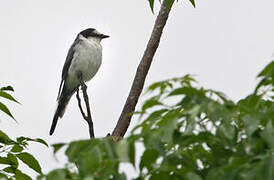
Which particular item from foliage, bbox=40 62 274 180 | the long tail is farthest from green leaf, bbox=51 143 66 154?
the long tail

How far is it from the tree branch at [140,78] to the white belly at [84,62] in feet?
14.9

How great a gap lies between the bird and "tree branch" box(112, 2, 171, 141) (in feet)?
14.7

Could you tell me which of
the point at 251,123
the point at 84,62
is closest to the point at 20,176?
the point at 251,123

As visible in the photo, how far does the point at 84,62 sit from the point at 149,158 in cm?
701

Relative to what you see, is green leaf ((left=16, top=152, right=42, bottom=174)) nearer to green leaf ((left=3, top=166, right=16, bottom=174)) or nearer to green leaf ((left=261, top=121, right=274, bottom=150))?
green leaf ((left=3, top=166, right=16, bottom=174))

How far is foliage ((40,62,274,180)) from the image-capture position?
1.54 meters

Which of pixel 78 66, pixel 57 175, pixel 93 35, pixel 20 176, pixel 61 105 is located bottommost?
pixel 61 105

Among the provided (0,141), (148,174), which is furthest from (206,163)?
(0,141)

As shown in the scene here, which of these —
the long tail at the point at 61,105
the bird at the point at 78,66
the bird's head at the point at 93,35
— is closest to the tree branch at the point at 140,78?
the long tail at the point at 61,105

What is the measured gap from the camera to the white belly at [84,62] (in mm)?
8641

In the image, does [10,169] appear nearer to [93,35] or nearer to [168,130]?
[168,130]

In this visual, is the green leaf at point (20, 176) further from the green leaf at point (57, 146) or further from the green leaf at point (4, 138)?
the green leaf at point (57, 146)

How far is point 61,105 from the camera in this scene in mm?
8500

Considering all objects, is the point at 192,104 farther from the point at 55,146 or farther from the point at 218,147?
the point at 55,146
